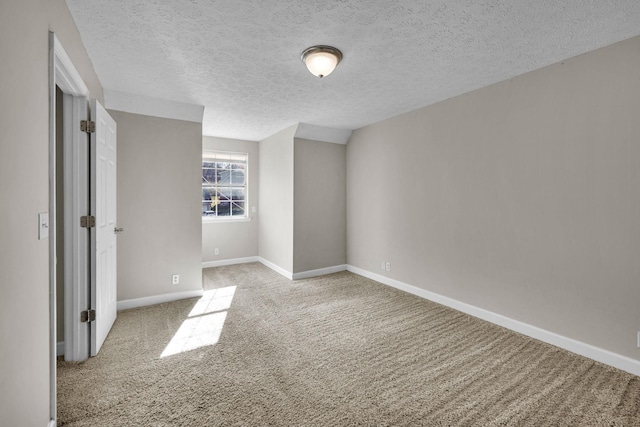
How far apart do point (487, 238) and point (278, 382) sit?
2.47m

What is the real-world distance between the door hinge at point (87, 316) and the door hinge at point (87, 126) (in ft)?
4.62

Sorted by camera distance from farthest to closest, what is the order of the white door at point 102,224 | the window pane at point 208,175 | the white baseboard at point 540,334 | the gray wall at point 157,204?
the window pane at point 208,175 < the gray wall at point 157,204 < the white door at point 102,224 < the white baseboard at point 540,334

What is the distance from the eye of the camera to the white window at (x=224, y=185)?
556 cm

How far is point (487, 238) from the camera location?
3.14 m

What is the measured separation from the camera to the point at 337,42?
7.29 ft

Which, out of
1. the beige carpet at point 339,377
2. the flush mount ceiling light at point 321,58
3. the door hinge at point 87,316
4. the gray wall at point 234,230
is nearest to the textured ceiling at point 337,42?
the flush mount ceiling light at point 321,58

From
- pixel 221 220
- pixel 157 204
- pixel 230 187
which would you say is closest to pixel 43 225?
pixel 157 204

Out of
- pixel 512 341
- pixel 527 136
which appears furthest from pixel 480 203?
pixel 512 341

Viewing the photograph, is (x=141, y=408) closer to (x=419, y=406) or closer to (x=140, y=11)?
(x=419, y=406)

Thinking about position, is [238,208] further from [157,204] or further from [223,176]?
[157,204]

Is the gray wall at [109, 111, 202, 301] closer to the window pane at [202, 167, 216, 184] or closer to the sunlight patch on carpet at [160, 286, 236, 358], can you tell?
the sunlight patch on carpet at [160, 286, 236, 358]

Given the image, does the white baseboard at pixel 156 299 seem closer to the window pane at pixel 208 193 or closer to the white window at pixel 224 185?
the white window at pixel 224 185

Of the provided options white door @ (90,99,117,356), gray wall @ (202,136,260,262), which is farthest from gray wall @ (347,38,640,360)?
white door @ (90,99,117,356)

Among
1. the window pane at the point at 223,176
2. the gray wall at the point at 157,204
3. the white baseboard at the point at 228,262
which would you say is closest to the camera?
the gray wall at the point at 157,204
